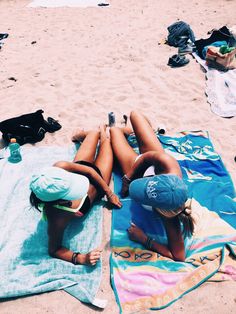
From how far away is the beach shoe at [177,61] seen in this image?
6762 millimetres

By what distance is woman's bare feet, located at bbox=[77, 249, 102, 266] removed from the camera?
118 inches

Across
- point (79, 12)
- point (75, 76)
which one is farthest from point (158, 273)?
point (79, 12)

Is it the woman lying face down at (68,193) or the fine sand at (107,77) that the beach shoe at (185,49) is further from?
→ the woman lying face down at (68,193)

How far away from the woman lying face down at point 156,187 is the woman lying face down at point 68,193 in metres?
0.29

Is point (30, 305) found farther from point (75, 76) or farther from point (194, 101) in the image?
point (75, 76)

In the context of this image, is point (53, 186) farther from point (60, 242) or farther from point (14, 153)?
point (14, 153)

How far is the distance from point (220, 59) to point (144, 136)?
3.52 m

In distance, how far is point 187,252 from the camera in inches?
125

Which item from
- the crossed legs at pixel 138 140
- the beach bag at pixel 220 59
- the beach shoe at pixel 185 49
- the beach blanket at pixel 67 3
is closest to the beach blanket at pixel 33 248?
the crossed legs at pixel 138 140

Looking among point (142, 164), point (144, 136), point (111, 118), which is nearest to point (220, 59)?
point (111, 118)

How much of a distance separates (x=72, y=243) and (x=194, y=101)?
144 inches

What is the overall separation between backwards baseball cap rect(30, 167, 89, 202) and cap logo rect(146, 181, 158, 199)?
0.69 m

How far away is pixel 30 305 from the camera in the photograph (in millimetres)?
2855

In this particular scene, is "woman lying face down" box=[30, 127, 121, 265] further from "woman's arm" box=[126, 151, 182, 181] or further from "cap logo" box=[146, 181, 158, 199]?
"cap logo" box=[146, 181, 158, 199]
